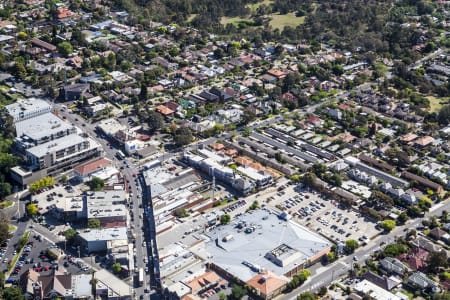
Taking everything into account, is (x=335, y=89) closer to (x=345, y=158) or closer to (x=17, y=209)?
(x=345, y=158)

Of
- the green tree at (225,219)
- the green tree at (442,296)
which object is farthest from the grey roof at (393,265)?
the green tree at (225,219)

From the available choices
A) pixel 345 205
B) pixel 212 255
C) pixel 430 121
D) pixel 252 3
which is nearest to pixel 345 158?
pixel 345 205

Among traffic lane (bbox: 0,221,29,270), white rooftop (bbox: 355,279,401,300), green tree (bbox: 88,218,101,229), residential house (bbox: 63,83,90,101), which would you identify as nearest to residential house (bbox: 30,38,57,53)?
residential house (bbox: 63,83,90,101)

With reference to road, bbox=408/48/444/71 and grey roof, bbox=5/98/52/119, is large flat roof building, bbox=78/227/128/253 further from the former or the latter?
road, bbox=408/48/444/71

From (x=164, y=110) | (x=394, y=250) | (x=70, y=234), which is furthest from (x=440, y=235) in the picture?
(x=164, y=110)

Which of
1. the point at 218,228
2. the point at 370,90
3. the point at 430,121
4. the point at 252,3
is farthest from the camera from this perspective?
the point at 252,3

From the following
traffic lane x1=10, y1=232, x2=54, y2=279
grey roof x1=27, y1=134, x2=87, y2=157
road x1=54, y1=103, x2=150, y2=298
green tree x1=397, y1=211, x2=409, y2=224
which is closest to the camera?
traffic lane x1=10, y1=232, x2=54, y2=279
